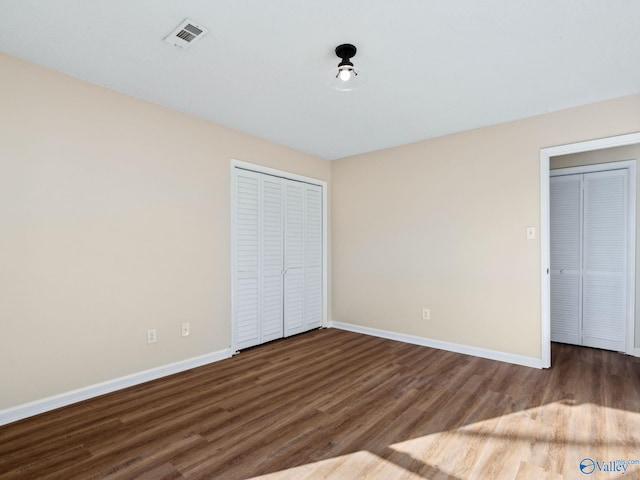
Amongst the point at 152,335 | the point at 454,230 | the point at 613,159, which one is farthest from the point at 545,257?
the point at 152,335

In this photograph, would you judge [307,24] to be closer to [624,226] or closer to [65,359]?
[65,359]

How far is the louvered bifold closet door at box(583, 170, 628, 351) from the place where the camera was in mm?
3619

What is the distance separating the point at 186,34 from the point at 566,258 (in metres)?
4.62

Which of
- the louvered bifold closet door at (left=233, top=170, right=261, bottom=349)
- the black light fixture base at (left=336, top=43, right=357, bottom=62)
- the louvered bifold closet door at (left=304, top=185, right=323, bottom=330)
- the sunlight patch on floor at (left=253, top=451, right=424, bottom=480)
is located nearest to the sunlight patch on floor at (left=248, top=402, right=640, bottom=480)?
the sunlight patch on floor at (left=253, top=451, right=424, bottom=480)

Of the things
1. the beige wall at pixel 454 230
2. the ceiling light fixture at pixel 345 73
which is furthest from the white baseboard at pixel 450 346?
the ceiling light fixture at pixel 345 73

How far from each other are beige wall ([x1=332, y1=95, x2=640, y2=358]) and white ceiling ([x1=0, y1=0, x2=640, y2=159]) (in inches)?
12.1

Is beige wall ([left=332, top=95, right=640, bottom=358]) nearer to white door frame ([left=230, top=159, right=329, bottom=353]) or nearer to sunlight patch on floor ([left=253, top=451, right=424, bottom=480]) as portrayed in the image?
white door frame ([left=230, top=159, right=329, bottom=353])

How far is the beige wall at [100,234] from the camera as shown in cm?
228

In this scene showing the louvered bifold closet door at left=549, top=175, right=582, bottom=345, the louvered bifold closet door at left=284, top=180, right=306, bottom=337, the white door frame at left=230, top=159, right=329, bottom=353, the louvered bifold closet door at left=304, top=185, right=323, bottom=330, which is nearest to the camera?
the white door frame at left=230, top=159, right=329, bottom=353

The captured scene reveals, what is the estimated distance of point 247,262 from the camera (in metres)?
3.79

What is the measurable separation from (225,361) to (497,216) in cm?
330

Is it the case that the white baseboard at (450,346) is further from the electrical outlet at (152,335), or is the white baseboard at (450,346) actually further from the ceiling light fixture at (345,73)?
the ceiling light fixture at (345,73)

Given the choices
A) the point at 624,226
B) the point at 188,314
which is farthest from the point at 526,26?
the point at 188,314

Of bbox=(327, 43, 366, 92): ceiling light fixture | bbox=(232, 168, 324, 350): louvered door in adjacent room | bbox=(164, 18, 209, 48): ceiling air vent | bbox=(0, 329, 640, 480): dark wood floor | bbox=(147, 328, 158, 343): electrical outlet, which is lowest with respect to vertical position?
bbox=(0, 329, 640, 480): dark wood floor
